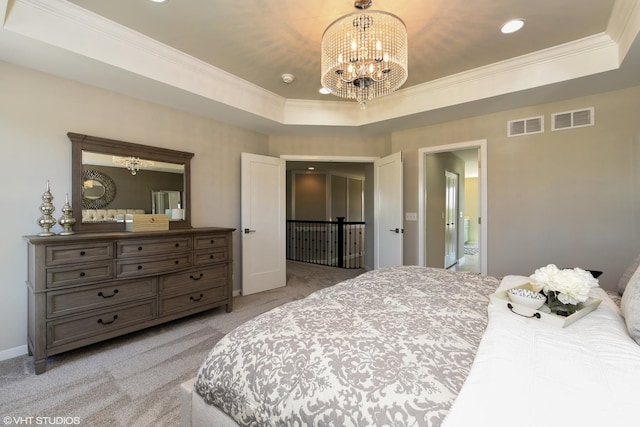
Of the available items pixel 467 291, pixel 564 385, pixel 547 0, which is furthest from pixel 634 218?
pixel 564 385

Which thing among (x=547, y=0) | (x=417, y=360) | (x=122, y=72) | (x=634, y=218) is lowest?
(x=417, y=360)

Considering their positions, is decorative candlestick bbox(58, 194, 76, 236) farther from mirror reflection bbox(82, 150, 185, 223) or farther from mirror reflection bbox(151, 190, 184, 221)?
mirror reflection bbox(151, 190, 184, 221)

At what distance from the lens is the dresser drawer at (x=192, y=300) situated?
2.78 meters

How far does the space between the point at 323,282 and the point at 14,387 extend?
3597 mm

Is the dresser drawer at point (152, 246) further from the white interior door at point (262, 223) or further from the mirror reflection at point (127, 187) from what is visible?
the white interior door at point (262, 223)

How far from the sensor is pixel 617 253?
2.88 metres

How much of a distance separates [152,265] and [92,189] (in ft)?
3.18

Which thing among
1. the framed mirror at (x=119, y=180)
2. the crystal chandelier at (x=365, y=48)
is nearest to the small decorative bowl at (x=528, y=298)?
the crystal chandelier at (x=365, y=48)

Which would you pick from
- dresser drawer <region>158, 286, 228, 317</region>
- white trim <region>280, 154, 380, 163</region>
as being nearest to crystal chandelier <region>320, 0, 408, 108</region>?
white trim <region>280, 154, 380, 163</region>

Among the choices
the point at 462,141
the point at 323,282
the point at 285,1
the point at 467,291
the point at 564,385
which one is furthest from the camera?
the point at 323,282

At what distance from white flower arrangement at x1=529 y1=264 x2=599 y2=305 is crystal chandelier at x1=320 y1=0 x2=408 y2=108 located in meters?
1.53

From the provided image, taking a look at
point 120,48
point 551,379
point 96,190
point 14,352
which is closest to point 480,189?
point 551,379

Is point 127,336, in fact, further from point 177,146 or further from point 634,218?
point 634,218

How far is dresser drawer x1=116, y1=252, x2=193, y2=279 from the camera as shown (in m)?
2.49
